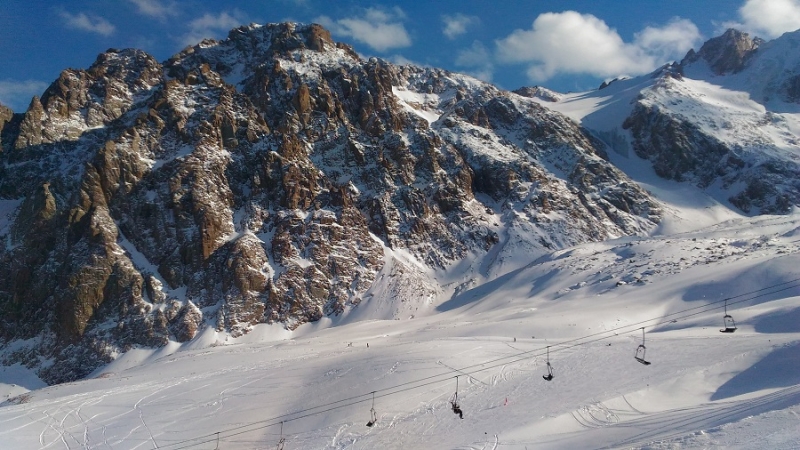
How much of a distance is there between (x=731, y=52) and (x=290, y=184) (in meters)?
155

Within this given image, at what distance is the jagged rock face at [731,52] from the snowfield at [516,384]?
130 metres

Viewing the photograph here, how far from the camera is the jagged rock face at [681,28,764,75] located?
169500mm

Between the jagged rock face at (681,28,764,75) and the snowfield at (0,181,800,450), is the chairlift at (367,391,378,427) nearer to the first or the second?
the snowfield at (0,181,800,450)

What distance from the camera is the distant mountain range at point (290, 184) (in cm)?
7738

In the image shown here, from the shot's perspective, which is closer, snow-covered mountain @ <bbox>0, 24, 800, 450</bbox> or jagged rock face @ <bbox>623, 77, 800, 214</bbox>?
snow-covered mountain @ <bbox>0, 24, 800, 450</bbox>

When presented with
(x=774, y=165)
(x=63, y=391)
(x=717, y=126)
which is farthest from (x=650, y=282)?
(x=717, y=126)

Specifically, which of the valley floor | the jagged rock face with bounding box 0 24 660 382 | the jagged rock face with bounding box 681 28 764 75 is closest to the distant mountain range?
the jagged rock face with bounding box 0 24 660 382

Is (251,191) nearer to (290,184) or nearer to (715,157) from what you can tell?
(290,184)

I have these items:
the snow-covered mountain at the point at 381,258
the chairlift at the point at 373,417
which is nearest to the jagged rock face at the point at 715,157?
the snow-covered mountain at the point at 381,258

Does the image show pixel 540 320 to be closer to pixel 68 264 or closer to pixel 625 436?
pixel 625 436

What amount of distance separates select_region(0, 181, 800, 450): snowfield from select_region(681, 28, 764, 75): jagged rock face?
130m

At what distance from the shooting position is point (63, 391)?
47.3 meters

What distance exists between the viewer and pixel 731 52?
17188cm

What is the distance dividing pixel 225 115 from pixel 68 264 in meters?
38.3
